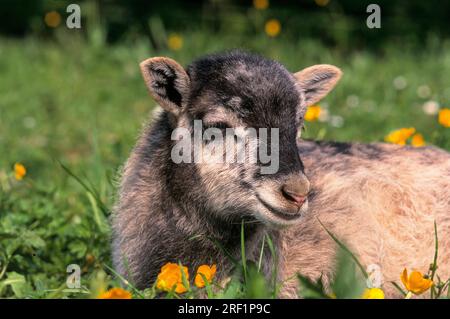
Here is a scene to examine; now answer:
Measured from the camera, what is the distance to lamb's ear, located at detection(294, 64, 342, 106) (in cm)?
475

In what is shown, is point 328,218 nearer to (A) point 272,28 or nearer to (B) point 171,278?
(B) point 171,278

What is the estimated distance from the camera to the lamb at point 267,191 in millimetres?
4168

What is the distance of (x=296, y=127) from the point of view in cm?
428

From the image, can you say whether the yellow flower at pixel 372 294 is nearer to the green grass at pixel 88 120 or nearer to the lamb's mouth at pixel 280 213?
the green grass at pixel 88 120

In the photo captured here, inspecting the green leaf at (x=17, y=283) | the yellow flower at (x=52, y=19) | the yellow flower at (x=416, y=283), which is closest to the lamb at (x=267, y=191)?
the green leaf at (x=17, y=283)

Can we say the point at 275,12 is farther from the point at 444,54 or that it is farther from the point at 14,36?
the point at 14,36

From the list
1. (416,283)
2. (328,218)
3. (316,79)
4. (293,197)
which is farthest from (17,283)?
(416,283)

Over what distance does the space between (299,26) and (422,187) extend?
24.4 ft

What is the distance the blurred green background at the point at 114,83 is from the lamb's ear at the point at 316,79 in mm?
1594

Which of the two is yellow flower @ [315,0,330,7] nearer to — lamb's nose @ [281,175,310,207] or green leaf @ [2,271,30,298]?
green leaf @ [2,271,30,298]
